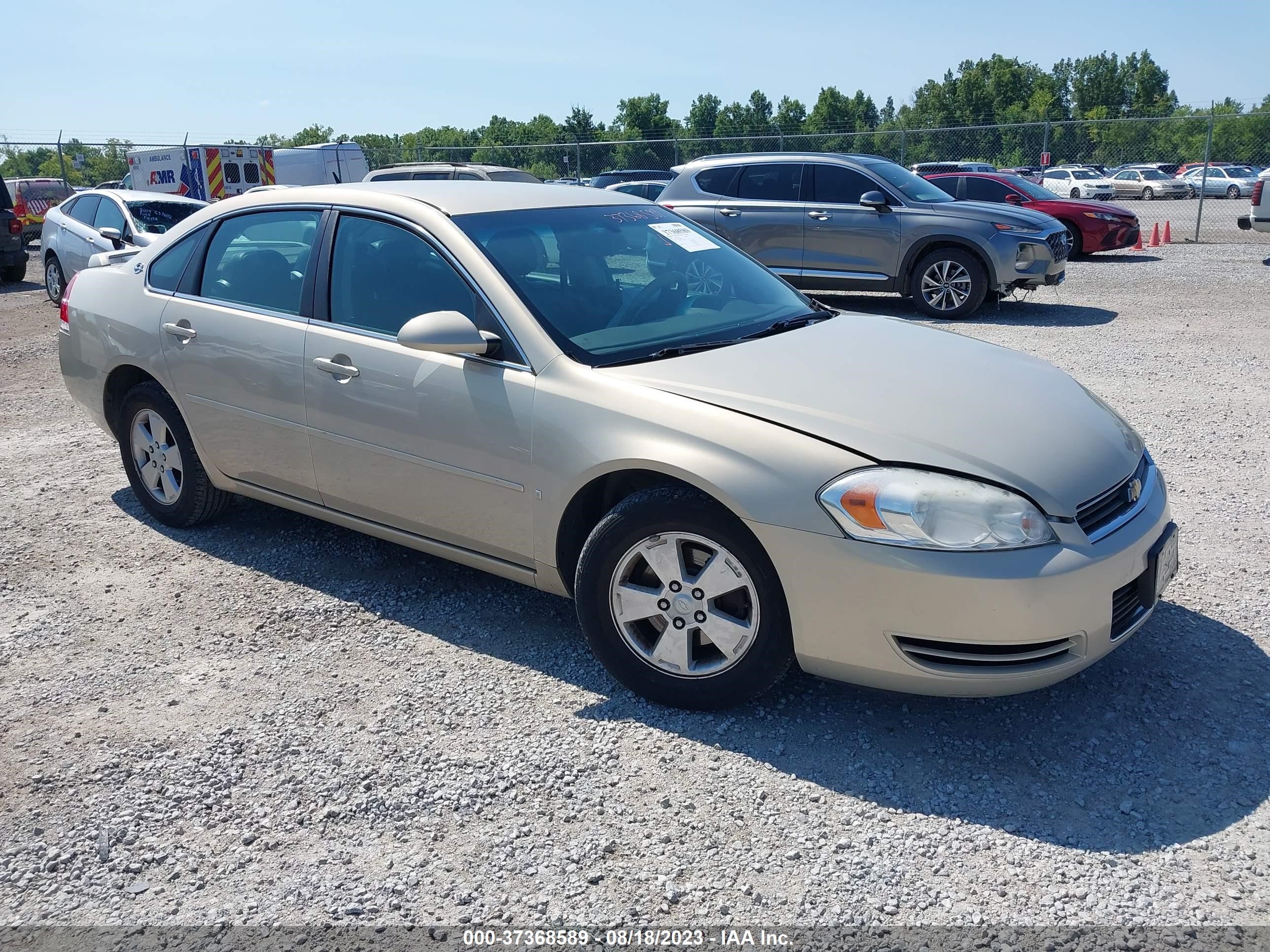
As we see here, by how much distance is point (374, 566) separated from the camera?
15.3 ft

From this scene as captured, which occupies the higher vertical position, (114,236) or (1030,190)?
(1030,190)

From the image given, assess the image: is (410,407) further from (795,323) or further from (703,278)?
(795,323)

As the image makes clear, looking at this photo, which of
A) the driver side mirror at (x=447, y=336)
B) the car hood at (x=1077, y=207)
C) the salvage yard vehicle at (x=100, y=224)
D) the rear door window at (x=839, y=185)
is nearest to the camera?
the driver side mirror at (x=447, y=336)

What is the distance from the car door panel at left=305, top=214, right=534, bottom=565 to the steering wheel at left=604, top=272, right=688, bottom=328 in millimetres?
450

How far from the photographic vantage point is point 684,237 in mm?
4438

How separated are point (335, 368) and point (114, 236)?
10.1m

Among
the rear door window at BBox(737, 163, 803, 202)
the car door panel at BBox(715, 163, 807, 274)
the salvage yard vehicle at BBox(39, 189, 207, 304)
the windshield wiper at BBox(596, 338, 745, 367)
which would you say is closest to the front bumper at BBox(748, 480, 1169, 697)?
the windshield wiper at BBox(596, 338, 745, 367)

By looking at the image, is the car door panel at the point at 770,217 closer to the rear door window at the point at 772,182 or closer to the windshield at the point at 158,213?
the rear door window at the point at 772,182

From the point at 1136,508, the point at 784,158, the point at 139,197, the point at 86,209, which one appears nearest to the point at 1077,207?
the point at 784,158

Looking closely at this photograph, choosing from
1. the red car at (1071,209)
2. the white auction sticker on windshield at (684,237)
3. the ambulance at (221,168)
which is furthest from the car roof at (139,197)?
the red car at (1071,209)

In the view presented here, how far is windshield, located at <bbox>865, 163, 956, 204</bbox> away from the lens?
1155 centimetres

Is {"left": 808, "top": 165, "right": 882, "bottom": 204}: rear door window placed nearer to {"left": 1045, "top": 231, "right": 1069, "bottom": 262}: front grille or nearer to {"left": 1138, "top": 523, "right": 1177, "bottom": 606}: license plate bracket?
{"left": 1045, "top": 231, "right": 1069, "bottom": 262}: front grille

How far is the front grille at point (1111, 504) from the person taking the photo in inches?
120

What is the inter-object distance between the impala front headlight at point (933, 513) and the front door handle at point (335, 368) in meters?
1.93
